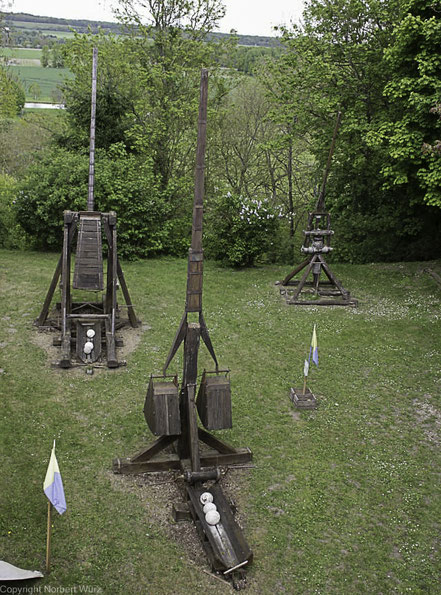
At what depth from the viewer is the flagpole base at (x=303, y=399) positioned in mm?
9781

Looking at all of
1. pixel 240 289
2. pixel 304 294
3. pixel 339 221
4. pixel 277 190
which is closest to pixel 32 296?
pixel 240 289

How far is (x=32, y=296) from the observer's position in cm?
1499

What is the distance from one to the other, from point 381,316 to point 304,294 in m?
2.31

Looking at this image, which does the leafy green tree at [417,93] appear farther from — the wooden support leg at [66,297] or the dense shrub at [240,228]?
the wooden support leg at [66,297]

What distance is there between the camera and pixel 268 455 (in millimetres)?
8406

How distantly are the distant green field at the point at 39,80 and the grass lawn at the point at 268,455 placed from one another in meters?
56.9

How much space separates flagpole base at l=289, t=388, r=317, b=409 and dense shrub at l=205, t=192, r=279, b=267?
361 inches

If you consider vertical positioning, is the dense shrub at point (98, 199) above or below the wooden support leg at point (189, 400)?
above

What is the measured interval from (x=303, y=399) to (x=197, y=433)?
2872mm

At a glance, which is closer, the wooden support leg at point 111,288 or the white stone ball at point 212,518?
the white stone ball at point 212,518

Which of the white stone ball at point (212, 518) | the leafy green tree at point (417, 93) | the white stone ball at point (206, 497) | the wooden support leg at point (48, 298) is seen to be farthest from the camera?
the leafy green tree at point (417, 93)

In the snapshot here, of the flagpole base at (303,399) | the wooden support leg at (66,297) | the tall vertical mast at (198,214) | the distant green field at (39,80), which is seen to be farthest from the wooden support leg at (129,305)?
the distant green field at (39,80)

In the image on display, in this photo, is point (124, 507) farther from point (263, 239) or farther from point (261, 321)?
point (263, 239)

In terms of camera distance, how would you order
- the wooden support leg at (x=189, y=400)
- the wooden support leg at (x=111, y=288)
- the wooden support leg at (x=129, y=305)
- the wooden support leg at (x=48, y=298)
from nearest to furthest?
the wooden support leg at (x=189, y=400) < the wooden support leg at (x=111, y=288) < the wooden support leg at (x=48, y=298) < the wooden support leg at (x=129, y=305)
